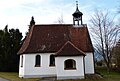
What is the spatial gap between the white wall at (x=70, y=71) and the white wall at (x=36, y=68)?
3353 mm

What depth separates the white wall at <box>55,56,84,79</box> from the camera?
27391 mm

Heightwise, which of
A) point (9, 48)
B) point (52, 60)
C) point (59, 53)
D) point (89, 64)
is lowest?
point (89, 64)

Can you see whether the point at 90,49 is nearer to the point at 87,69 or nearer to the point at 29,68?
the point at 87,69

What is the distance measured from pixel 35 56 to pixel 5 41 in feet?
53.4

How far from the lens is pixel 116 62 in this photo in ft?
170

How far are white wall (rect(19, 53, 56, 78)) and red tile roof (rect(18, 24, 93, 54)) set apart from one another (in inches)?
34.5

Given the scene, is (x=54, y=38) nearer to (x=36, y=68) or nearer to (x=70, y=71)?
(x=36, y=68)

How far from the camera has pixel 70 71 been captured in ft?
90.6

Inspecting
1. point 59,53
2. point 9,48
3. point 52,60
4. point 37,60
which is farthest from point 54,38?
point 9,48

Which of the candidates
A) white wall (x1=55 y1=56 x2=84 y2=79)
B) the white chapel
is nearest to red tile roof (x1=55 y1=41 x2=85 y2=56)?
the white chapel

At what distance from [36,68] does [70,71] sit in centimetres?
576

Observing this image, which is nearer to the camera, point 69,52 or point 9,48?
point 69,52

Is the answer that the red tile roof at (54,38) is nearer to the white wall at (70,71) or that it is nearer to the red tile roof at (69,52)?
the red tile roof at (69,52)

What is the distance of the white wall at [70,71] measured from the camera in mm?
27391
